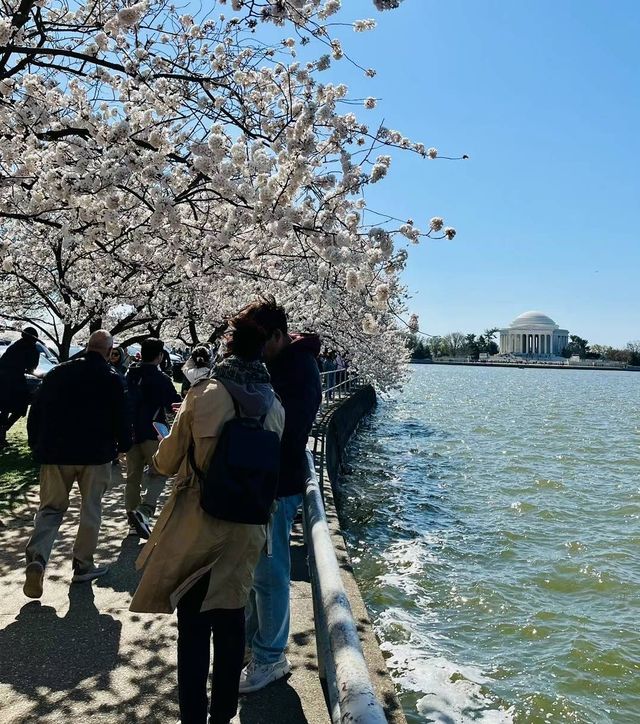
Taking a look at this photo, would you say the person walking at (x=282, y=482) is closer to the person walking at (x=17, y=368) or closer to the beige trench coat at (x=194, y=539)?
the beige trench coat at (x=194, y=539)

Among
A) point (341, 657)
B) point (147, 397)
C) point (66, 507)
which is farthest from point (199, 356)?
point (341, 657)

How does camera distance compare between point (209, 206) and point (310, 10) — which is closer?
point (310, 10)

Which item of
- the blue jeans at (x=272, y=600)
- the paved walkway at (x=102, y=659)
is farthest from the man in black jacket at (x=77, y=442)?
the blue jeans at (x=272, y=600)

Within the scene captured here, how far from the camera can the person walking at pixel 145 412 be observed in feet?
22.3

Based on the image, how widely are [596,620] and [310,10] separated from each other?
7.23 metres

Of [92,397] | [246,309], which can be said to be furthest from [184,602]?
[92,397]

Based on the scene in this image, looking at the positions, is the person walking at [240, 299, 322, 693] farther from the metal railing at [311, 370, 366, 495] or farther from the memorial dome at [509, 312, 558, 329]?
the memorial dome at [509, 312, 558, 329]

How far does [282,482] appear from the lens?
3.66 m

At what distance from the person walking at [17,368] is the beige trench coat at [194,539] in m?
7.90

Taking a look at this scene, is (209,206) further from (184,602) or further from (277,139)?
(184,602)

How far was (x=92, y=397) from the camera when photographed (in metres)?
5.07

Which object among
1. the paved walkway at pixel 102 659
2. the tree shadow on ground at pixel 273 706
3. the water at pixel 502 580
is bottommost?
the water at pixel 502 580

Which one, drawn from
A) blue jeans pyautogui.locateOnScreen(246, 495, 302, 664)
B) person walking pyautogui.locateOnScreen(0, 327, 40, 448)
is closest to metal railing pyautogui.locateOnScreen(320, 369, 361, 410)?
person walking pyautogui.locateOnScreen(0, 327, 40, 448)

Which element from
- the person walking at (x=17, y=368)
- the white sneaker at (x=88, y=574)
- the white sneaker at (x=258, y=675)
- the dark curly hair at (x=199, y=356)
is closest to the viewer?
the white sneaker at (x=258, y=675)
